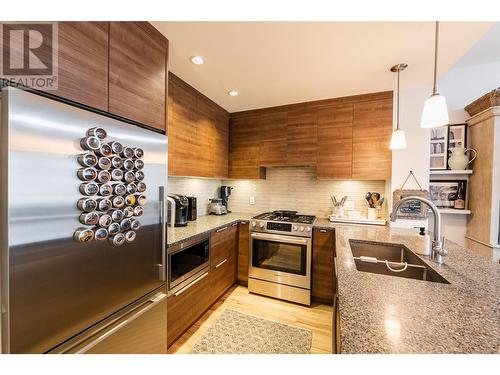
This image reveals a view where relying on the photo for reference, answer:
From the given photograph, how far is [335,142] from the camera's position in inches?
103

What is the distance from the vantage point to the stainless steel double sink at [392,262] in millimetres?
1256

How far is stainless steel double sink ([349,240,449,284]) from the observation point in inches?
49.4

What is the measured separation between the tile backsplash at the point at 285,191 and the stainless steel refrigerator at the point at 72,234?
1322mm

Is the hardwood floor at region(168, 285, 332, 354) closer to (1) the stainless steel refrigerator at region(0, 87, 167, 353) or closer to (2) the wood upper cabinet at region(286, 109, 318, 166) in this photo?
(1) the stainless steel refrigerator at region(0, 87, 167, 353)

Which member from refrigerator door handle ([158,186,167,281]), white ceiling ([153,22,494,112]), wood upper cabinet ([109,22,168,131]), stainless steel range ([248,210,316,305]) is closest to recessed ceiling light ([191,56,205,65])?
white ceiling ([153,22,494,112])

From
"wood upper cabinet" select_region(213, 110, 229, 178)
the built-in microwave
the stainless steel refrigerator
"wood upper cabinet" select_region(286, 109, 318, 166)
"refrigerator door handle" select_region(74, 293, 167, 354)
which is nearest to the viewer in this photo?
the stainless steel refrigerator

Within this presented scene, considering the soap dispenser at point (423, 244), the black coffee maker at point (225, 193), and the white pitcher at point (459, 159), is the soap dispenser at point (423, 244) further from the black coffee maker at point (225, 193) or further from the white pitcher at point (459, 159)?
the black coffee maker at point (225, 193)

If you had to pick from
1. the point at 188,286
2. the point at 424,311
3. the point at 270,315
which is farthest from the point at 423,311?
the point at 270,315

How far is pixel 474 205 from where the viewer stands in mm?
2299

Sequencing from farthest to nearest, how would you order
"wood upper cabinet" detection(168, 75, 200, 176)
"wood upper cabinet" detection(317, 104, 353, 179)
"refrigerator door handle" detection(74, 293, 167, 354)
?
"wood upper cabinet" detection(317, 104, 353, 179), "wood upper cabinet" detection(168, 75, 200, 176), "refrigerator door handle" detection(74, 293, 167, 354)

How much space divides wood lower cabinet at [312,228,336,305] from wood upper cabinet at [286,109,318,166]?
93 centimetres

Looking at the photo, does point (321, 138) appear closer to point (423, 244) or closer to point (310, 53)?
point (310, 53)
